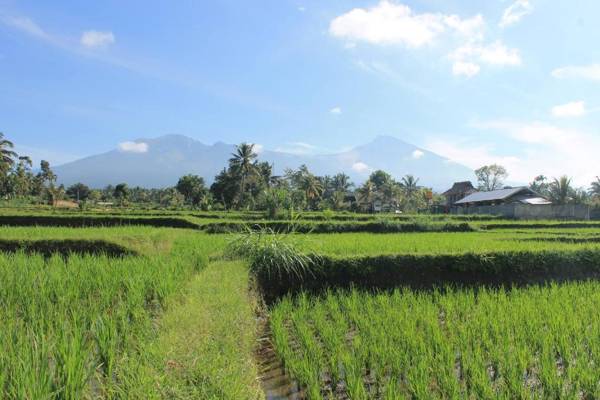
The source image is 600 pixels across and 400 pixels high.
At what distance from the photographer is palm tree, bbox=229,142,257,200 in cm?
4291

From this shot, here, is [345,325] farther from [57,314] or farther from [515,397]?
[57,314]

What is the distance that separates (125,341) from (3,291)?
233cm

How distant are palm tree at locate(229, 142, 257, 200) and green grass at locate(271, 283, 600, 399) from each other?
38.3m

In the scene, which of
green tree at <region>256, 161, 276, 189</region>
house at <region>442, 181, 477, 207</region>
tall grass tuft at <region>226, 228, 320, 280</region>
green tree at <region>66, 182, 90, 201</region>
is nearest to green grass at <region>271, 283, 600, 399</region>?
tall grass tuft at <region>226, 228, 320, 280</region>

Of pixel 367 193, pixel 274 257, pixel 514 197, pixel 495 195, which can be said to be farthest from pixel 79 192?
pixel 274 257

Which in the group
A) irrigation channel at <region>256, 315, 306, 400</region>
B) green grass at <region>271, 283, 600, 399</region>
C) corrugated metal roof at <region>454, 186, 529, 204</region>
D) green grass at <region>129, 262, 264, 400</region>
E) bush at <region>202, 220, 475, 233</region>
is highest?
corrugated metal roof at <region>454, 186, 529, 204</region>

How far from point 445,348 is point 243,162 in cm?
4064

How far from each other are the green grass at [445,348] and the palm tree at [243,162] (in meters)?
38.3

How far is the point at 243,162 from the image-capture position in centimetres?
4331

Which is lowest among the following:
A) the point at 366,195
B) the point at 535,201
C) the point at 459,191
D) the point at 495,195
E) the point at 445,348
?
the point at 445,348

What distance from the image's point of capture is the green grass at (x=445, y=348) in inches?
124

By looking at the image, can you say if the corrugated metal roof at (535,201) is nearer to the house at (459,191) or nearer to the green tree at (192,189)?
the house at (459,191)

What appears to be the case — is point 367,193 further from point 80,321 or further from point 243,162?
point 80,321

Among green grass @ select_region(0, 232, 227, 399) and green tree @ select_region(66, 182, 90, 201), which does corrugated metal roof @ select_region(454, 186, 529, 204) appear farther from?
green tree @ select_region(66, 182, 90, 201)
